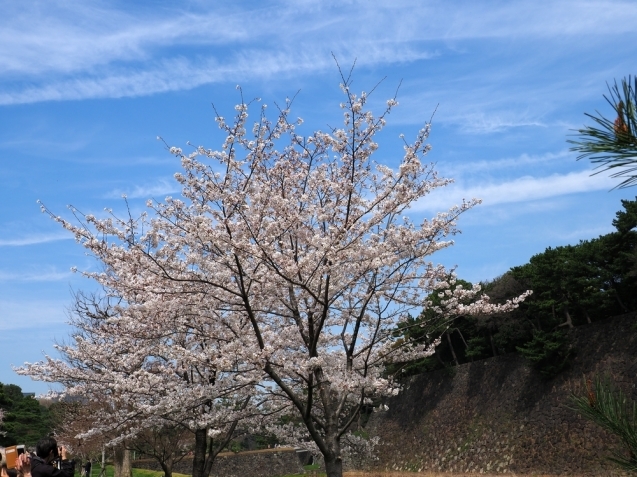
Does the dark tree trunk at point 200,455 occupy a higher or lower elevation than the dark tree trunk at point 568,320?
lower

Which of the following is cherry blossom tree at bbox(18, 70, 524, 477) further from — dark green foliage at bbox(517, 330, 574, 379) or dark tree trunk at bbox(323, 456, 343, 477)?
dark green foliage at bbox(517, 330, 574, 379)

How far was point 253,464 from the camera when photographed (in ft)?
126

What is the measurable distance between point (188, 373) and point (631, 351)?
15637 millimetres

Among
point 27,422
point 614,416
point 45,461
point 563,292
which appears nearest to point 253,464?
point 27,422

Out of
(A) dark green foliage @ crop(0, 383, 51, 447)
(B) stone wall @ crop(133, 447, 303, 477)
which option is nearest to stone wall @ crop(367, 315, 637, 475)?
(B) stone wall @ crop(133, 447, 303, 477)

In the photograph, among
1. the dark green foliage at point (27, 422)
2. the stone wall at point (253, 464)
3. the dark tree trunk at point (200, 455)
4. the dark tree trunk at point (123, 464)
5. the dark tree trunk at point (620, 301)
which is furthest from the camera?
the dark green foliage at point (27, 422)

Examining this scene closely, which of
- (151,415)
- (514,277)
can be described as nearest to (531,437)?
(514,277)

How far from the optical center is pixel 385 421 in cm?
3412

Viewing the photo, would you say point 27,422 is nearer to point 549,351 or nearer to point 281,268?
point 549,351

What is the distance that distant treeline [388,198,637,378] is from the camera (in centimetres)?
2109

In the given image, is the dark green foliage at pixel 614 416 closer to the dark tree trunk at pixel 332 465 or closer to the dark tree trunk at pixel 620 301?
the dark tree trunk at pixel 332 465

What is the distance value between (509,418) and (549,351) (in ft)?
11.2

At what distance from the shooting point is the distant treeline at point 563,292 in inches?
830

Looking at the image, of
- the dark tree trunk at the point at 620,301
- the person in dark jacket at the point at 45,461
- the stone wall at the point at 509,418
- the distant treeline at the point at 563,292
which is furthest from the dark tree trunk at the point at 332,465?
the dark tree trunk at the point at 620,301
